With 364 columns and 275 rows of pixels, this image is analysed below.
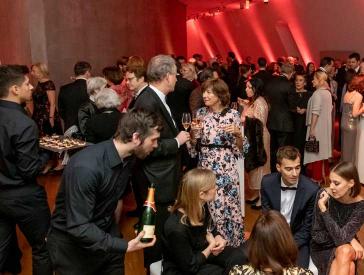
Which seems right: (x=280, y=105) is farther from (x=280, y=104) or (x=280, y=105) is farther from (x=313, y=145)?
(x=313, y=145)

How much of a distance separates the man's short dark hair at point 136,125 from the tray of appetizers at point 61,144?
1894mm

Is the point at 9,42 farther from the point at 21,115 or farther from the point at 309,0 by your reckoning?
the point at 309,0

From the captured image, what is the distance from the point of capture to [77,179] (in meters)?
2.17

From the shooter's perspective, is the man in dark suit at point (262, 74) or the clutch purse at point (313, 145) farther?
the man in dark suit at point (262, 74)

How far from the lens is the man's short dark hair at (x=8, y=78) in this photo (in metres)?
3.07

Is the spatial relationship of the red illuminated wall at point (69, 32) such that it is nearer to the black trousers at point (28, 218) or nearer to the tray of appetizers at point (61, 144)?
the tray of appetizers at point (61, 144)

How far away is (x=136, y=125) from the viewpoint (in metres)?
2.27

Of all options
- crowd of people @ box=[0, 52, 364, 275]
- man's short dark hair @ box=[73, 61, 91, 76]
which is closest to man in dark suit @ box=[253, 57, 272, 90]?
crowd of people @ box=[0, 52, 364, 275]

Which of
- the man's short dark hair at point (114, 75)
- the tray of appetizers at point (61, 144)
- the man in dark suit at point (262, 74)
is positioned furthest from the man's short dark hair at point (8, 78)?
the man in dark suit at point (262, 74)

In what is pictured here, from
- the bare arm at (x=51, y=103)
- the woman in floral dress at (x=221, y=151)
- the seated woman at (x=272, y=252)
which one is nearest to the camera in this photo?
the seated woman at (x=272, y=252)

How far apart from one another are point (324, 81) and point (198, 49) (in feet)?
62.0

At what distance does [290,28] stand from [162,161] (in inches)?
479

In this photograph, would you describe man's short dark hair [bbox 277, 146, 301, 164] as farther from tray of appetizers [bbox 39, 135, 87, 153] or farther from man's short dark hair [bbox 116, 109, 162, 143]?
tray of appetizers [bbox 39, 135, 87, 153]

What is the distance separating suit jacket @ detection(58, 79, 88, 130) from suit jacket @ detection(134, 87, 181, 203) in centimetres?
247
